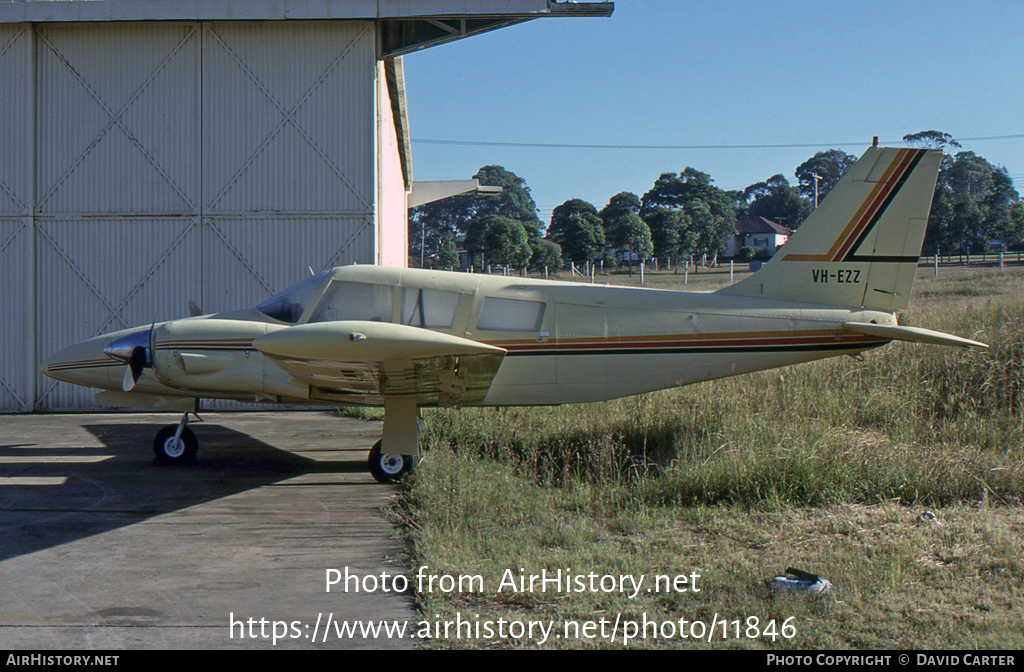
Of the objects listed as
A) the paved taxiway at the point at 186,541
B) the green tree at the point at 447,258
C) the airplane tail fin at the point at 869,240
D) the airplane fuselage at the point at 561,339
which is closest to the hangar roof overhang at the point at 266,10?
the airplane tail fin at the point at 869,240

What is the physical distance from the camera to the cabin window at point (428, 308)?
7633 mm

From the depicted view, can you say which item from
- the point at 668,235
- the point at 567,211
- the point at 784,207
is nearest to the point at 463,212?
the point at 567,211

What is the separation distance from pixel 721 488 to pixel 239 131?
1023 cm

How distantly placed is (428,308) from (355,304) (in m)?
0.76

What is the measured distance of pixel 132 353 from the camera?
25.8 feet

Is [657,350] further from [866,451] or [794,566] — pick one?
[794,566]

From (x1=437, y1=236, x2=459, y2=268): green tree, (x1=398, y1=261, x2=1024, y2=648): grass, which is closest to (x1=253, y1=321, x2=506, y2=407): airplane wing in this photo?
(x1=398, y1=261, x2=1024, y2=648): grass

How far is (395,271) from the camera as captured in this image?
25.7 feet

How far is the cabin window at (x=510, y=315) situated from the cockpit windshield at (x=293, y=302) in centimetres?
176

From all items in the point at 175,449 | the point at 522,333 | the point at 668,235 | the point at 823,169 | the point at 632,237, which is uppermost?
the point at 823,169

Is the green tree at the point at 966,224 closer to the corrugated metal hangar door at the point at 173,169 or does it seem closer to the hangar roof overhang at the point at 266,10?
the hangar roof overhang at the point at 266,10

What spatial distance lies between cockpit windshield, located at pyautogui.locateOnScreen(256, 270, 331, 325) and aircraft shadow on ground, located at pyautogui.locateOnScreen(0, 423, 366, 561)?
1.76 m

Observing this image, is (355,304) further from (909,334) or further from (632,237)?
(632,237)

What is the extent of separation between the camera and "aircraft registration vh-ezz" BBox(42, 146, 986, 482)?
25.3 feet
